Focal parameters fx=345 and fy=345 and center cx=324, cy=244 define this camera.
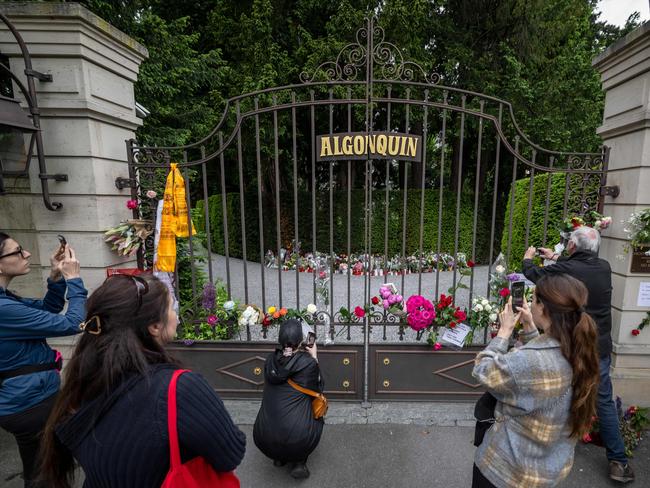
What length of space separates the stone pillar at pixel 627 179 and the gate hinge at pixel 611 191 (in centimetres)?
4

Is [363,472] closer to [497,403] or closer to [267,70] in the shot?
[497,403]

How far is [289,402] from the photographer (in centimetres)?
262

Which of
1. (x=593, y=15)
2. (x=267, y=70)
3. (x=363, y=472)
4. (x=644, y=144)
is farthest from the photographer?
(x=593, y=15)

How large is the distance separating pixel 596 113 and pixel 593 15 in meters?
7.09

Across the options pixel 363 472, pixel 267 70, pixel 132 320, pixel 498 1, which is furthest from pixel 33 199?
pixel 498 1

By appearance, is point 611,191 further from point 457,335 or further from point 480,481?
point 480,481

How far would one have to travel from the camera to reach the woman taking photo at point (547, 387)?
1607mm

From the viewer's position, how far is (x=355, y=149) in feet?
11.4

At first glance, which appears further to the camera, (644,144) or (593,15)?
(593,15)

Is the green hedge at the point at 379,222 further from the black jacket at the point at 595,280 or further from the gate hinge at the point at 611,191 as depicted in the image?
the black jacket at the point at 595,280

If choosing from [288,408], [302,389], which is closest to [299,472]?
[288,408]

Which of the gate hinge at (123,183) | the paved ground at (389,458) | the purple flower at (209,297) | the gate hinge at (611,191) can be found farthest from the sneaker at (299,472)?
the gate hinge at (611,191)

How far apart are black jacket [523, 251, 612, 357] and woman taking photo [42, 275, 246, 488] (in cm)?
263

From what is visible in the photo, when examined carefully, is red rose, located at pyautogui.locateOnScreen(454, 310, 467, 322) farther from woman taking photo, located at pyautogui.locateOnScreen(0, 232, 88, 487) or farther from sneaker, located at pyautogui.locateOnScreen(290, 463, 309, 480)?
woman taking photo, located at pyautogui.locateOnScreen(0, 232, 88, 487)
